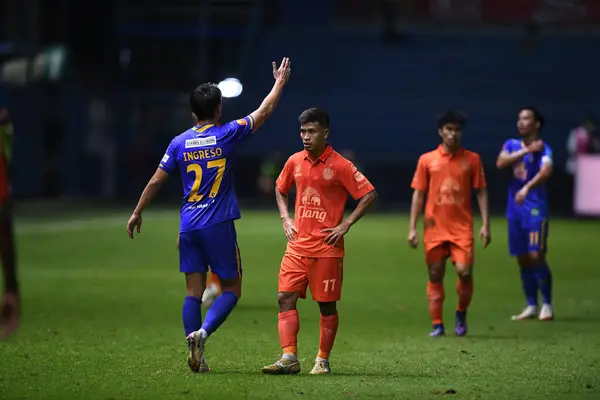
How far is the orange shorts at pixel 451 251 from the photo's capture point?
12.8m

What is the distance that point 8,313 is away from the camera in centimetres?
678

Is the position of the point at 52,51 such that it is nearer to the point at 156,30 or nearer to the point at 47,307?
the point at 156,30

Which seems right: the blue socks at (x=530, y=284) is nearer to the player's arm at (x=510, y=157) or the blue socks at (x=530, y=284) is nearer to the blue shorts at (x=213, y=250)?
the player's arm at (x=510, y=157)

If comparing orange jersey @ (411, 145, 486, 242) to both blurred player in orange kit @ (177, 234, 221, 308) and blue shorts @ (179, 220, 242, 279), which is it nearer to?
blurred player in orange kit @ (177, 234, 221, 308)

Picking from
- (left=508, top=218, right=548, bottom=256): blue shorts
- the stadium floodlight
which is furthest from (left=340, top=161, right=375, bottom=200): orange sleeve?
the stadium floodlight

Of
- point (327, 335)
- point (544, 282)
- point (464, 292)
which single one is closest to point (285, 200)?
point (327, 335)

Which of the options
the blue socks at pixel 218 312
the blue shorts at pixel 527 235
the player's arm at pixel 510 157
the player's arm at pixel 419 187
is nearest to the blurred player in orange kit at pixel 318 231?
the blue socks at pixel 218 312

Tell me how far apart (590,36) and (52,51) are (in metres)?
18.4

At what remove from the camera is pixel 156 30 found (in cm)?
4647

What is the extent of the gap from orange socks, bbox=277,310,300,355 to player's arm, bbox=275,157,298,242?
0.58 metres

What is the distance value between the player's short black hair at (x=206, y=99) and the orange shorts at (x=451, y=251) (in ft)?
12.7

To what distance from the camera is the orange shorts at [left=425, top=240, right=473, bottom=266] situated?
12844 millimetres

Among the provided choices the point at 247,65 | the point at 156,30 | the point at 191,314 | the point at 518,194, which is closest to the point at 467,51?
the point at 247,65

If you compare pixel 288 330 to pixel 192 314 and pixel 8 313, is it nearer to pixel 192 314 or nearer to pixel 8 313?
pixel 192 314
